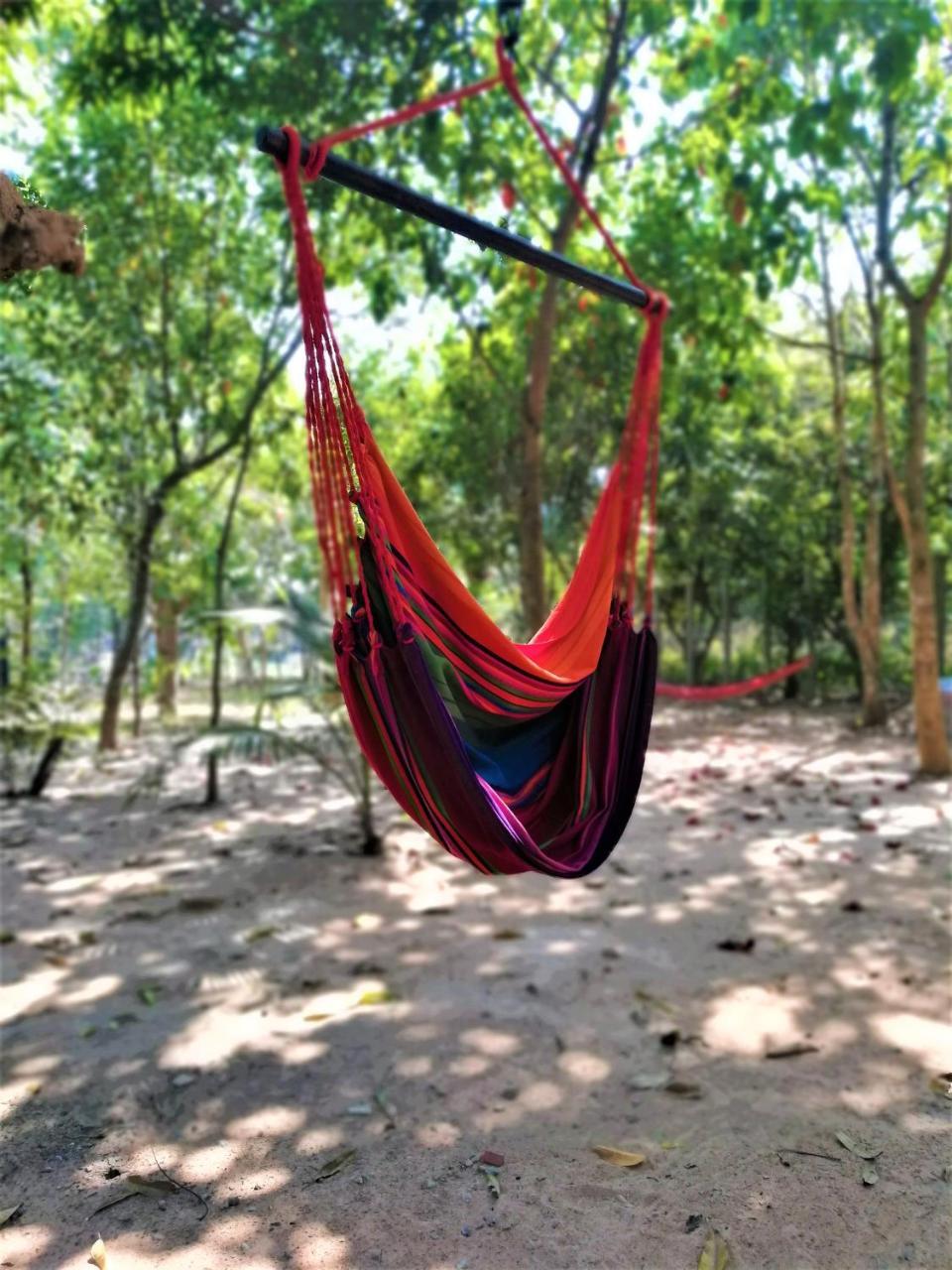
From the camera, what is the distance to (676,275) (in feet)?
14.4

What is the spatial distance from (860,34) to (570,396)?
4797mm

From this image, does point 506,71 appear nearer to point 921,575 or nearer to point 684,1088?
point 684,1088

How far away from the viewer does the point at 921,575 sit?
175 inches

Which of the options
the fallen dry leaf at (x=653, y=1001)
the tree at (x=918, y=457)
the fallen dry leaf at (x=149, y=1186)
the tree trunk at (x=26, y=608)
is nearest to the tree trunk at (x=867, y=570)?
the tree at (x=918, y=457)

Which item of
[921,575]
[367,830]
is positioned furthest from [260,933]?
[921,575]

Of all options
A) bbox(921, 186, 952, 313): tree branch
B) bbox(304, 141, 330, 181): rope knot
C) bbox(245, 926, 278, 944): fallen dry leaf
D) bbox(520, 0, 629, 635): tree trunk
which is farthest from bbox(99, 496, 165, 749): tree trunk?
bbox(304, 141, 330, 181): rope knot

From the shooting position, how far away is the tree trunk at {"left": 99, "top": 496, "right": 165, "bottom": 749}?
571 centimetres

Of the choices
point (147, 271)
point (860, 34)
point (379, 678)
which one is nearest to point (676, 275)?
point (860, 34)

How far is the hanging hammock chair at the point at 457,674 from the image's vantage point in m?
1.43

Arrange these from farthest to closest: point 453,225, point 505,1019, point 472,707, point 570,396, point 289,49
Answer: point 570,396
point 289,49
point 505,1019
point 472,707
point 453,225

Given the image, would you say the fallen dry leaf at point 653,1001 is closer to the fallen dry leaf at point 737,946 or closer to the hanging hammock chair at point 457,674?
the fallen dry leaf at point 737,946

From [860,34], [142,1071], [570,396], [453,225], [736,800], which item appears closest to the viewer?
[453,225]

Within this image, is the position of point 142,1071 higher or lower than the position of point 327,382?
lower

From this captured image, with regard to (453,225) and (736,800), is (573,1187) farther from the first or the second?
(736,800)
